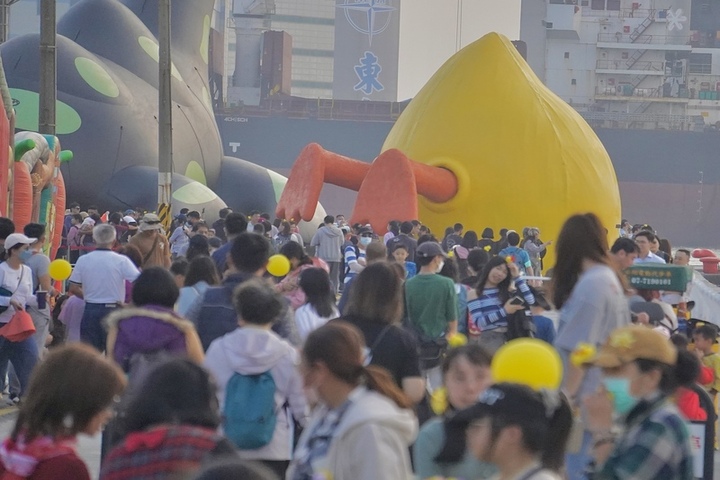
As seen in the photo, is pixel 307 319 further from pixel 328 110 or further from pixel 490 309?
pixel 328 110

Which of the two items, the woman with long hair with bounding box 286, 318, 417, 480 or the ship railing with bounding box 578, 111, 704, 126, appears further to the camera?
the ship railing with bounding box 578, 111, 704, 126

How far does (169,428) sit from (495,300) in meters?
4.94

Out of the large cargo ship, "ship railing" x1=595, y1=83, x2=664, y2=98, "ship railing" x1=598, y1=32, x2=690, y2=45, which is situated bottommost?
the large cargo ship

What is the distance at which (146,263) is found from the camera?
9.47 m

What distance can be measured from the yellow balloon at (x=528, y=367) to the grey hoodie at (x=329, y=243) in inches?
607

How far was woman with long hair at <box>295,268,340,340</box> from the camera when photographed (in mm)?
6445

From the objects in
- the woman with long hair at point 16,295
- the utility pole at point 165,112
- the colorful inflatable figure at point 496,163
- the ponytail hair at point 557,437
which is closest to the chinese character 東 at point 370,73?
the colorful inflatable figure at point 496,163

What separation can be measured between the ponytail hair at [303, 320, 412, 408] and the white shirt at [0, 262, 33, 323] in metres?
5.71

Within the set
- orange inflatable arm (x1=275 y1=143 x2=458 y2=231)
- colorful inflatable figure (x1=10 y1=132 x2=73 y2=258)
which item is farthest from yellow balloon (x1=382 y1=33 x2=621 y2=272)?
colorful inflatable figure (x1=10 y1=132 x2=73 y2=258)

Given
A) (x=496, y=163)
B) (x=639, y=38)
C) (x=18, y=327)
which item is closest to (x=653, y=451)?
(x=18, y=327)

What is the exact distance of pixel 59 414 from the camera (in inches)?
130

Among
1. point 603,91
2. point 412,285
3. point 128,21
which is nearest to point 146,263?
point 412,285

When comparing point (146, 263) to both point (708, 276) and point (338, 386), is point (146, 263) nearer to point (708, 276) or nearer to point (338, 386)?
point (338, 386)

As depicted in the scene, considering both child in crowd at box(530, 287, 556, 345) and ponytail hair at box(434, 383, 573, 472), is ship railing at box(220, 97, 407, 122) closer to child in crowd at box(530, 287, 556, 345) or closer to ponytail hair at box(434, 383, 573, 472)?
child in crowd at box(530, 287, 556, 345)
